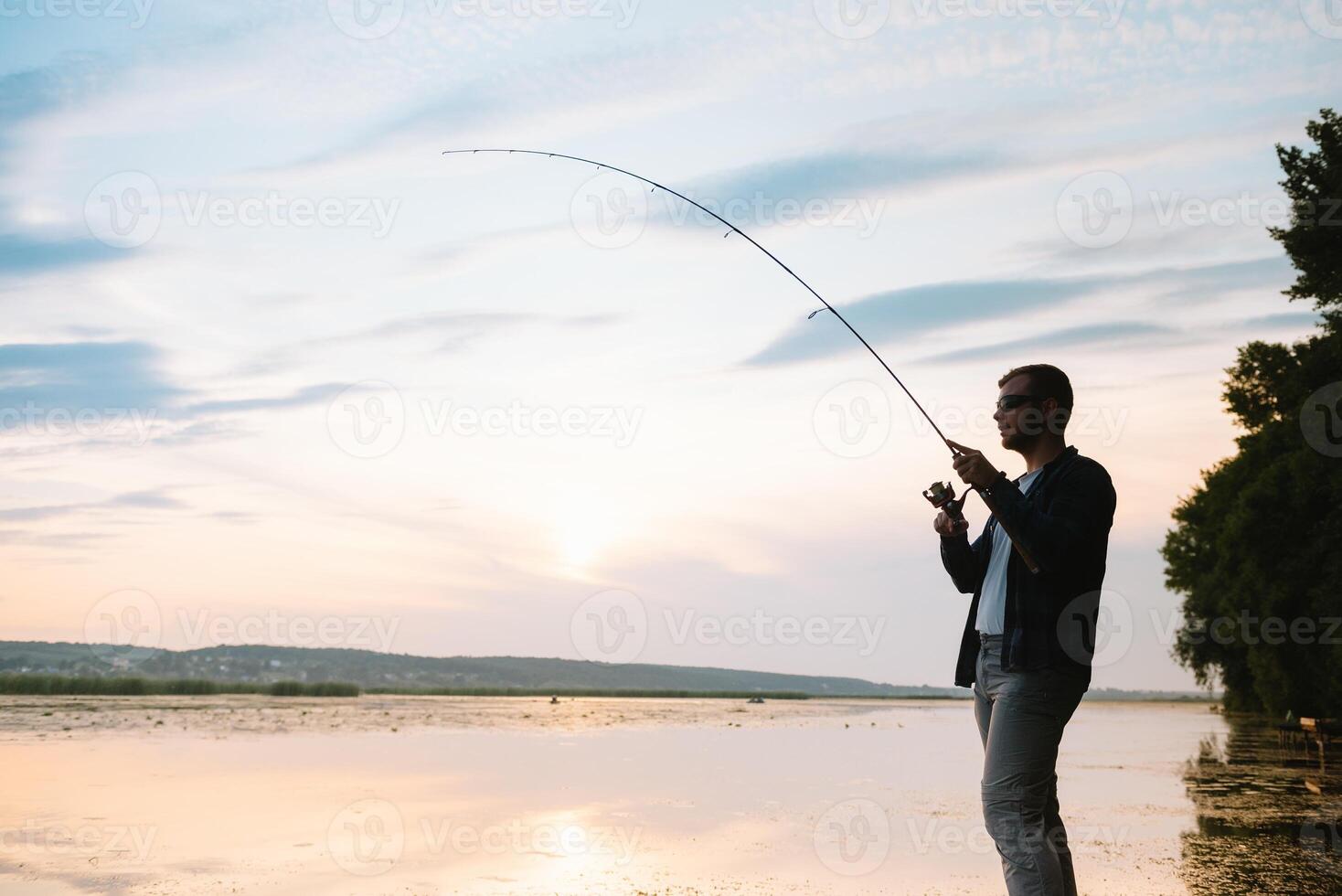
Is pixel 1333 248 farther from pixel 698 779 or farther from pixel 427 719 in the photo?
pixel 427 719

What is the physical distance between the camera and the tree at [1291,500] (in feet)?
79.8

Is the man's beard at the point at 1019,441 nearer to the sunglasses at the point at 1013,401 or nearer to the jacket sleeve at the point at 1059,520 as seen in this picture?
the sunglasses at the point at 1013,401

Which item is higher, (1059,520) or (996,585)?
(1059,520)

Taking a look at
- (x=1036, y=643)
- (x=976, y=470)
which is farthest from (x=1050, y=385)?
(x=1036, y=643)

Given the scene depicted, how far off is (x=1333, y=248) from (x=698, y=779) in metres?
16.9

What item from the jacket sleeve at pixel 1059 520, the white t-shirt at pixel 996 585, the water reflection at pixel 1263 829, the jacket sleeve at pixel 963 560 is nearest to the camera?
the jacket sleeve at pixel 1059 520

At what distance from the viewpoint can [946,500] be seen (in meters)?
4.68

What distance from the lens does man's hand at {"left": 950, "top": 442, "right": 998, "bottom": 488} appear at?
4254 millimetres

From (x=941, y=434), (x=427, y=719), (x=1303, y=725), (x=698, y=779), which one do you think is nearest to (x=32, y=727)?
(x=427, y=719)

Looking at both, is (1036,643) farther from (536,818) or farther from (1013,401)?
(536,818)

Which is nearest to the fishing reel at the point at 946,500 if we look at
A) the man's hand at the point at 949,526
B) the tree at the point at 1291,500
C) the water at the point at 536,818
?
the man's hand at the point at 949,526

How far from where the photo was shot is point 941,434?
504 centimetres

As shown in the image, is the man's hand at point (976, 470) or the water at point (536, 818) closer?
the man's hand at point (976, 470)

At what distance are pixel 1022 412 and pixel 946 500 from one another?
0.43m
